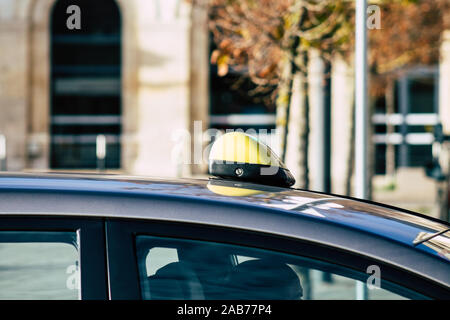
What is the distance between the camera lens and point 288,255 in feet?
5.74

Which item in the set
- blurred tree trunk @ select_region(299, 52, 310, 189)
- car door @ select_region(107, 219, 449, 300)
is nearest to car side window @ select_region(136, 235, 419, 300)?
car door @ select_region(107, 219, 449, 300)

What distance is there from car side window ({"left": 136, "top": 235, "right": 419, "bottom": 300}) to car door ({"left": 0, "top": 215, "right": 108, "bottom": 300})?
10cm

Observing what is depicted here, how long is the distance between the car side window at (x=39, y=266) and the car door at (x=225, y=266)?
0.38ft

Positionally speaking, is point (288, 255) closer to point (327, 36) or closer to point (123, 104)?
point (327, 36)

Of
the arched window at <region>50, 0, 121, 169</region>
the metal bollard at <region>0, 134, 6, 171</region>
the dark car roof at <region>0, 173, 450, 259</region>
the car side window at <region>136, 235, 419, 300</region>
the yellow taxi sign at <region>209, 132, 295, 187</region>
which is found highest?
the arched window at <region>50, 0, 121, 169</region>

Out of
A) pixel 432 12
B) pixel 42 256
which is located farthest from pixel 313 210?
pixel 432 12

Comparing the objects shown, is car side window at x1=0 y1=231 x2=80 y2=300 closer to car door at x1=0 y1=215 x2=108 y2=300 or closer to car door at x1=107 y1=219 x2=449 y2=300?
car door at x1=0 y1=215 x2=108 y2=300

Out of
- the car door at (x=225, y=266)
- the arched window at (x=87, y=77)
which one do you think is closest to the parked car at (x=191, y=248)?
the car door at (x=225, y=266)

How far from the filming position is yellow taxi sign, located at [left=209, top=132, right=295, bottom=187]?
2.19 meters

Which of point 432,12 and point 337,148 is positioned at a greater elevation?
point 432,12

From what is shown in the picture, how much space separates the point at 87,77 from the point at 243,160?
57.4 ft

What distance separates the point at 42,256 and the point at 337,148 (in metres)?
17.6

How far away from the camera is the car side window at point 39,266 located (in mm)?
1785
